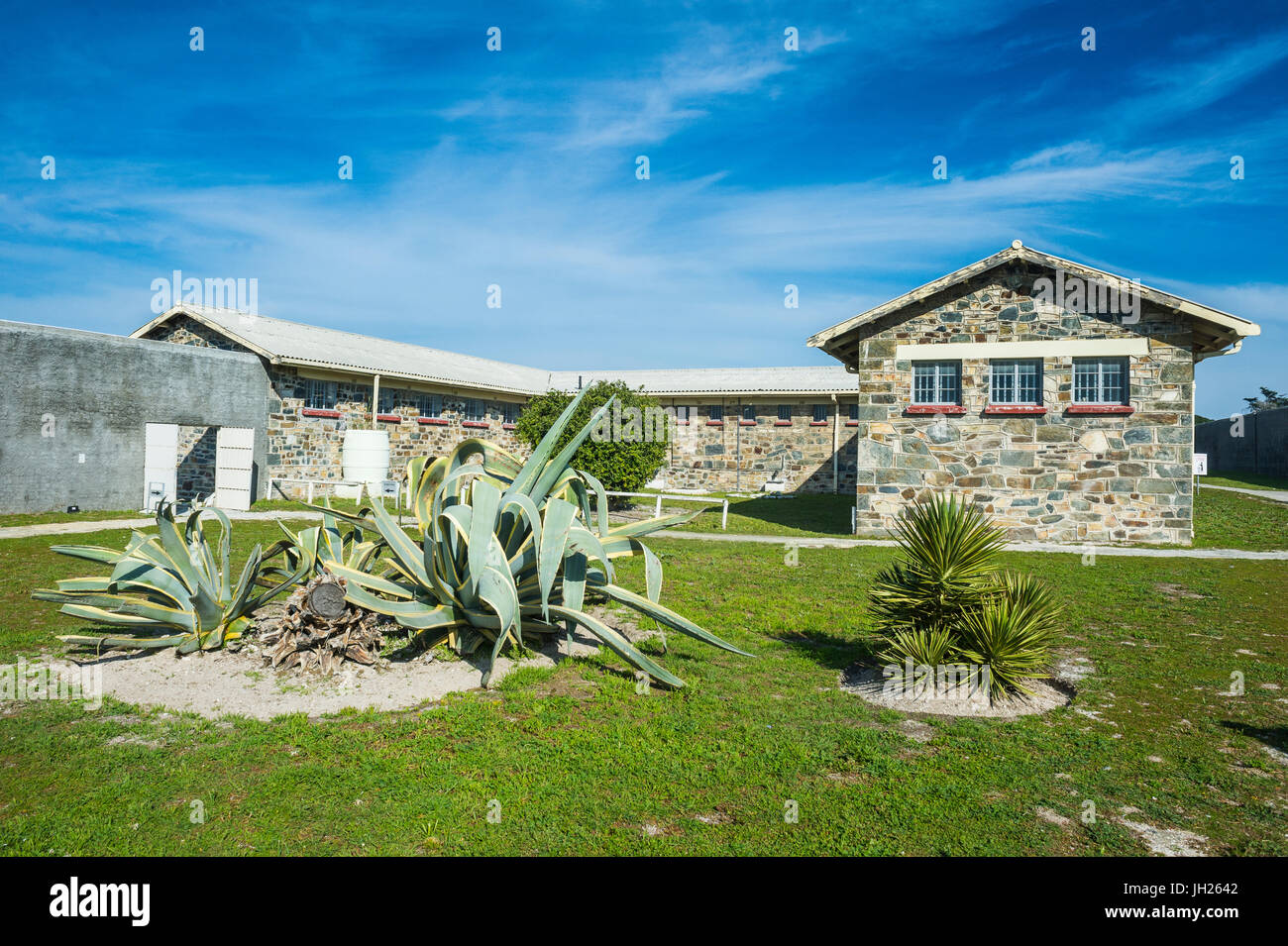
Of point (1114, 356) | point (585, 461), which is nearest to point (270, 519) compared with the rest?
point (585, 461)

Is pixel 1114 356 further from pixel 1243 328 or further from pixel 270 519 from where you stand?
pixel 270 519

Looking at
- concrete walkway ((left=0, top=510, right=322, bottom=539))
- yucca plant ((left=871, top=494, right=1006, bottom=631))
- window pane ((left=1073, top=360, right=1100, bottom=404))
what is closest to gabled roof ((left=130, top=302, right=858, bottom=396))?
concrete walkway ((left=0, top=510, right=322, bottom=539))

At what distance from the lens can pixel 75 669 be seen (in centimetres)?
555

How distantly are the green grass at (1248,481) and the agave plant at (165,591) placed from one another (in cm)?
2866

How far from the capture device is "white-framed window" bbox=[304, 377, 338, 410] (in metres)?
19.2

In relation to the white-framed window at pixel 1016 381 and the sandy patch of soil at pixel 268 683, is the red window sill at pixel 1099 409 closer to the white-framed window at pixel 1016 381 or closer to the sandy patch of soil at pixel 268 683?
the white-framed window at pixel 1016 381

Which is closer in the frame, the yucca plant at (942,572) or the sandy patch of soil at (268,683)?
the sandy patch of soil at (268,683)

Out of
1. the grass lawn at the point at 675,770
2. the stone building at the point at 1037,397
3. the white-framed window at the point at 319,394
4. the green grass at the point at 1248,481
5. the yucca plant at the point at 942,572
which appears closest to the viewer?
the grass lawn at the point at 675,770

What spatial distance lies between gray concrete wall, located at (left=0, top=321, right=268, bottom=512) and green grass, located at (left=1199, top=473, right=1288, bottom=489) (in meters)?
29.5

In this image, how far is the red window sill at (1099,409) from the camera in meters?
13.6

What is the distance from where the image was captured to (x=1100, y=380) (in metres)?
13.9

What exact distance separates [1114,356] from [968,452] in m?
2.95

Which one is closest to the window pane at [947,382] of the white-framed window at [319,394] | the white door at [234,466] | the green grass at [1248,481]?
the white-framed window at [319,394]
